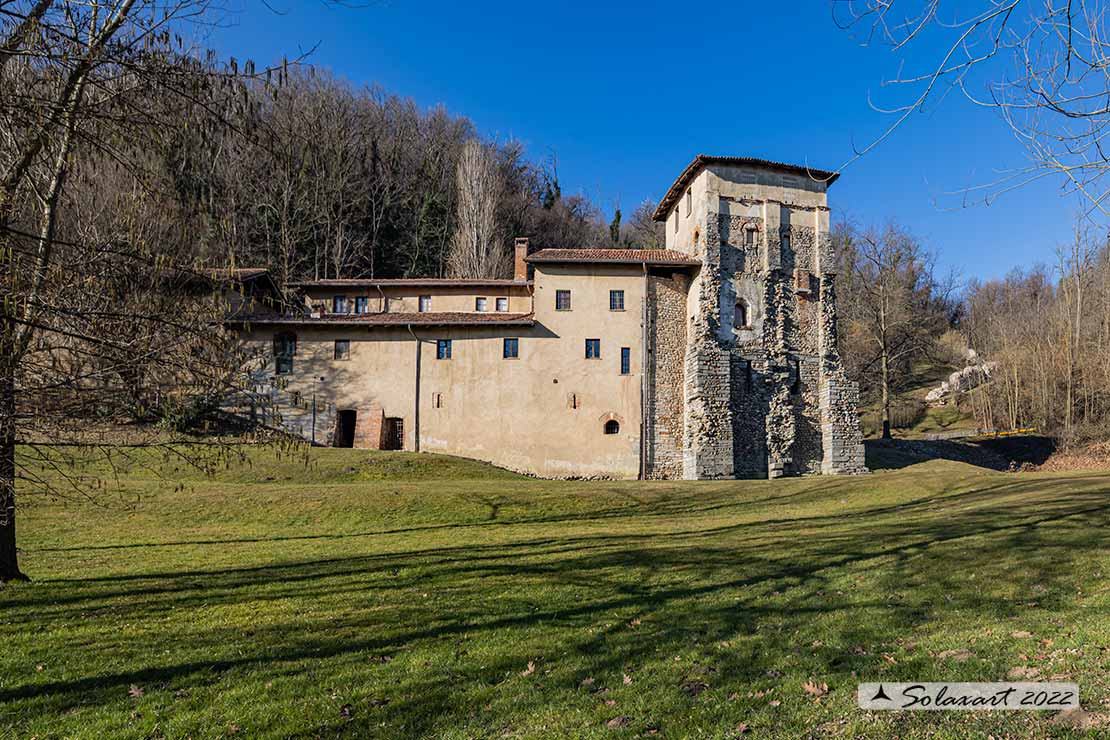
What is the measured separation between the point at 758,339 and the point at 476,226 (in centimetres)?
2380

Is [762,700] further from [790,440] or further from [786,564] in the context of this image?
[790,440]

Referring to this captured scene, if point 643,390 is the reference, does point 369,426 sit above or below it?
below

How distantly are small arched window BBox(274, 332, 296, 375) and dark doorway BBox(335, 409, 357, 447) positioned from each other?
3458 mm

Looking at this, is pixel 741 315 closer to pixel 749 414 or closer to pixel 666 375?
pixel 666 375

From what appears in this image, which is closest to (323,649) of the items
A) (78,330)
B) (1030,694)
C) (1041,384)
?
(78,330)

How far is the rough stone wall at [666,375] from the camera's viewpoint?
97.0 feet

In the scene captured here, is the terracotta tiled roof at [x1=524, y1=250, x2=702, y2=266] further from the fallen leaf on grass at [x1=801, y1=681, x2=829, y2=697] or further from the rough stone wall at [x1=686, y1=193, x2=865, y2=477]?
the fallen leaf on grass at [x1=801, y1=681, x2=829, y2=697]

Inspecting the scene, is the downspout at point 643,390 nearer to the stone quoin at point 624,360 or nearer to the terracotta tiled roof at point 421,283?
the stone quoin at point 624,360

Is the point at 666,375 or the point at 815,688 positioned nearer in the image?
the point at 815,688

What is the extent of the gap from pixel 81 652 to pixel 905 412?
2033 inches

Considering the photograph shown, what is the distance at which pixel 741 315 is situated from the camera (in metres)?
30.0

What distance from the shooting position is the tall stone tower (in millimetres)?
28859

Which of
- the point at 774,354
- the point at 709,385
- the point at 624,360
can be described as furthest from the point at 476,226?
the point at 774,354

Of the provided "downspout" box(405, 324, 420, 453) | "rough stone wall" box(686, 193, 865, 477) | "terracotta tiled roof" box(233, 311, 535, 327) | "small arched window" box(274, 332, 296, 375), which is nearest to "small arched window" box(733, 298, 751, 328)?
"rough stone wall" box(686, 193, 865, 477)
